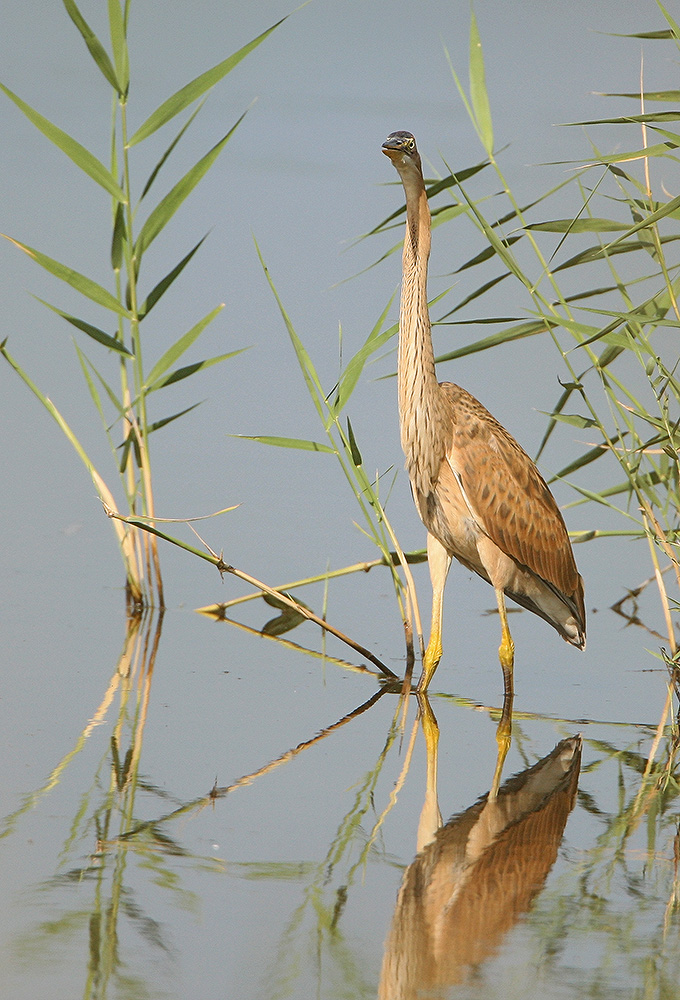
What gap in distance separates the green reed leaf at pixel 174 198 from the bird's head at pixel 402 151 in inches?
21.5

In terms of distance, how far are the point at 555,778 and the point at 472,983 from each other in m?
1.00

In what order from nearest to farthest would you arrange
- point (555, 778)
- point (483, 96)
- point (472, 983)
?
point (472, 983)
point (555, 778)
point (483, 96)

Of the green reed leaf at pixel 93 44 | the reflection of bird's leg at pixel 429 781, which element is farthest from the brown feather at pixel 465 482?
the green reed leaf at pixel 93 44

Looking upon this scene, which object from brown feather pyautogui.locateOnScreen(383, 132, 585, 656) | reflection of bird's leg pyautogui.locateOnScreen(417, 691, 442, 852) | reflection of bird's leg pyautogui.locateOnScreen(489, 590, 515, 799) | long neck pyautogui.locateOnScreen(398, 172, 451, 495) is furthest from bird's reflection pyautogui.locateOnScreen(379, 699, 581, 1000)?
long neck pyautogui.locateOnScreen(398, 172, 451, 495)

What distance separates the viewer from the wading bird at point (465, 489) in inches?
121

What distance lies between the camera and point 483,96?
2.79 metres

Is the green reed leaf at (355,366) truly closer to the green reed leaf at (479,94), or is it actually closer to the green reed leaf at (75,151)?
the green reed leaf at (479,94)

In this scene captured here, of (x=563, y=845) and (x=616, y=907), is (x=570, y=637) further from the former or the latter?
(x=616, y=907)

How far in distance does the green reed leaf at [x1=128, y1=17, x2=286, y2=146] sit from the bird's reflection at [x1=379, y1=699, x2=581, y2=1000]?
188 cm

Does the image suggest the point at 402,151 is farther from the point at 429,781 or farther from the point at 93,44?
the point at 429,781

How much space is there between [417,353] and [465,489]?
416mm

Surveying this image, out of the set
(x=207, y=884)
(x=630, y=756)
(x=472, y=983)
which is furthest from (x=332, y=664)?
(x=472, y=983)

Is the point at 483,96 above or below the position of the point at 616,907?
above

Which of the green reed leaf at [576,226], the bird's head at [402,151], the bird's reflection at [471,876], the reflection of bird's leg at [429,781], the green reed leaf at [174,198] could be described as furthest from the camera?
the green reed leaf at [174,198]
